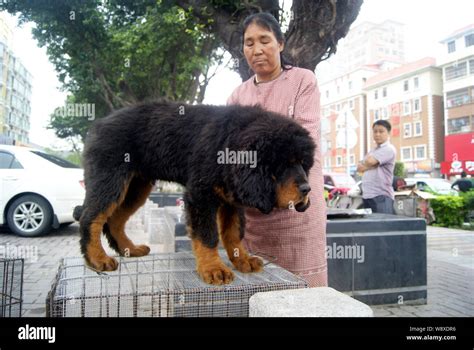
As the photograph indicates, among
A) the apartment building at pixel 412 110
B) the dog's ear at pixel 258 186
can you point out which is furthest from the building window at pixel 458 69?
the apartment building at pixel 412 110

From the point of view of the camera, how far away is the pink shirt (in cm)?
173

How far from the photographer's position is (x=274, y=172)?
128cm

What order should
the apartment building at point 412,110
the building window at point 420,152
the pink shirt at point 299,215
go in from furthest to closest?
the building window at point 420,152, the apartment building at point 412,110, the pink shirt at point 299,215

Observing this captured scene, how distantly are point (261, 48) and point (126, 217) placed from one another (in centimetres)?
103

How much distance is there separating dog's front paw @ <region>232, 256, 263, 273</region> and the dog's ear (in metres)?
0.37

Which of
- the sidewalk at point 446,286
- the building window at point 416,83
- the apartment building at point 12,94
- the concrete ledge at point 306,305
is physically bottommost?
the sidewalk at point 446,286

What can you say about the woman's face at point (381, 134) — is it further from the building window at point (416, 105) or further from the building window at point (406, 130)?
the building window at point (406, 130)

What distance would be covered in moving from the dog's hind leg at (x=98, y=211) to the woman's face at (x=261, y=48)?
31.9 inches

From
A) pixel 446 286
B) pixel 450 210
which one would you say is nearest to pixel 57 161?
pixel 446 286

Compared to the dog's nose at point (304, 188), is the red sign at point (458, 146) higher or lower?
higher

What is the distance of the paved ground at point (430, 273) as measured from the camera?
2.70m

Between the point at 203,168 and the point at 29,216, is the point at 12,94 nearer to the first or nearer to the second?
the point at 29,216
